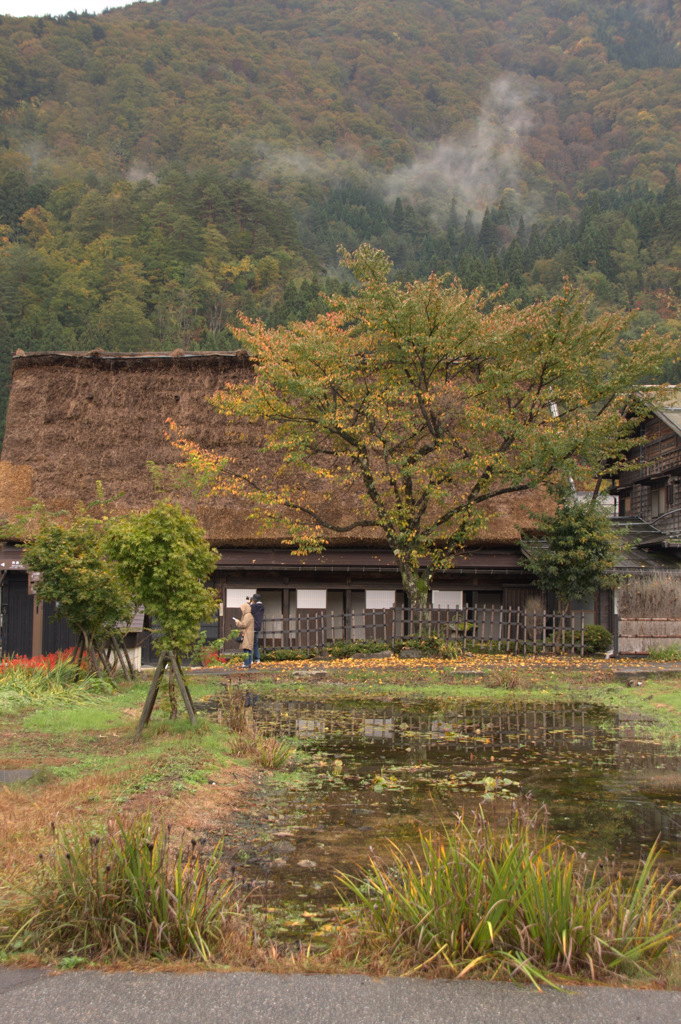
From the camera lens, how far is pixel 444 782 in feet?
27.7

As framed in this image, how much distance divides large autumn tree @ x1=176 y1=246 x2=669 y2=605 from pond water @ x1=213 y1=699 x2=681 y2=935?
8.40 meters

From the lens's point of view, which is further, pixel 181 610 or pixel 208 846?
pixel 181 610

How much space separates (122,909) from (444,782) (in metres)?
4.43

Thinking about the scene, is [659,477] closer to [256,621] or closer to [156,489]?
[256,621]

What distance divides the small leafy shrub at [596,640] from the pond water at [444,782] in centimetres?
890

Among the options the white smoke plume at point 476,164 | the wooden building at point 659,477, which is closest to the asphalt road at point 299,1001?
the wooden building at point 659,477

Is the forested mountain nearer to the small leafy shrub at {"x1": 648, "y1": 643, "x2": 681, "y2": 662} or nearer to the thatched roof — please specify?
the thatched roof

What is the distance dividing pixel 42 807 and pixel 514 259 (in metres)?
70.1

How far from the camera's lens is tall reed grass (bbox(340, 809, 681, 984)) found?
427 cm

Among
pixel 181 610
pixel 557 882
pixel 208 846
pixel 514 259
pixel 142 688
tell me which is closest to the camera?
pixel 557 882

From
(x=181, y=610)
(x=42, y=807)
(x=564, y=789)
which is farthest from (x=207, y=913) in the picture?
(x=181, y=610)

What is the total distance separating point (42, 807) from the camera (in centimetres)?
685

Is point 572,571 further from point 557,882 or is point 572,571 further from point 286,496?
point 557,882

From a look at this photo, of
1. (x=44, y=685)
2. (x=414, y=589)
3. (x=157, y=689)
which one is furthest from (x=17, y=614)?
(x=157, y=689)
